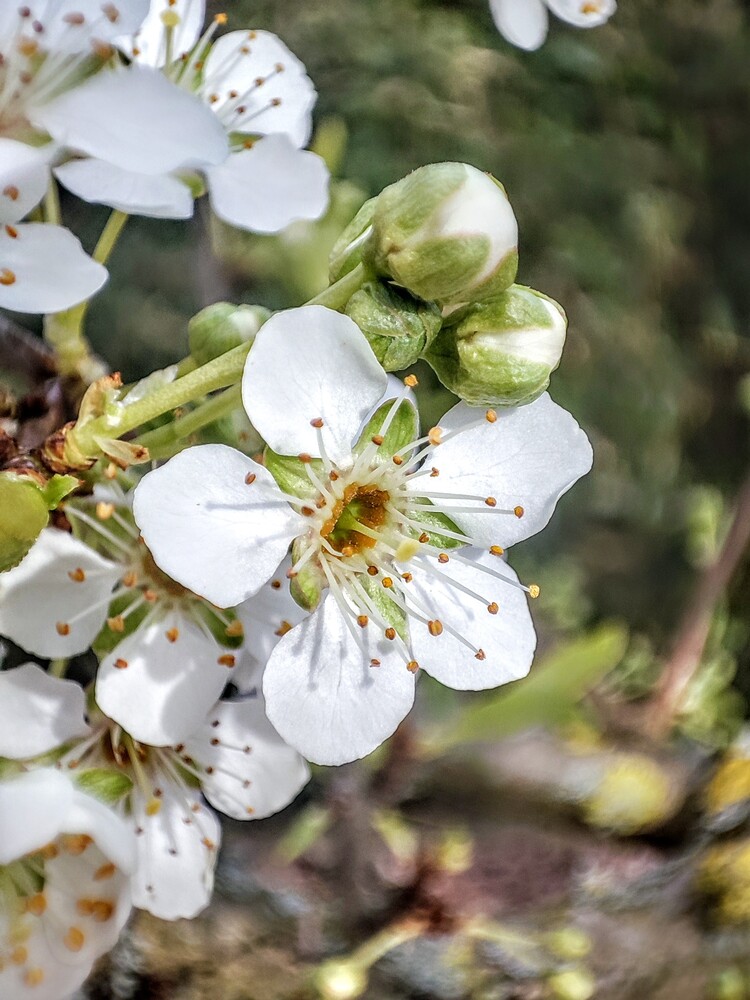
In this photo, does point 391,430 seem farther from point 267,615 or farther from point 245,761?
point 245,761

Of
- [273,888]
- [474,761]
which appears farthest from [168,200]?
[474,761]

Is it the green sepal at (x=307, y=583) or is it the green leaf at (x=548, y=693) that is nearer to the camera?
the green sepal at (x=307, y=583)

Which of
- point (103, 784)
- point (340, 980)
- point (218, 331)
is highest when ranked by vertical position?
point (218, 331)

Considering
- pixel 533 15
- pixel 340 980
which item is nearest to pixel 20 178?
Answer: pixel 533 15

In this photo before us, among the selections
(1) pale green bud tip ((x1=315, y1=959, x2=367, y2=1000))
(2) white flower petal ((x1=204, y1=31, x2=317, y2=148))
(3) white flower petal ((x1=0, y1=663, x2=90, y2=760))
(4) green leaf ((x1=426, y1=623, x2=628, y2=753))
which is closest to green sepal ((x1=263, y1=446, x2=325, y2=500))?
(3) white flower petal ((x1=0, y1=663, x2=90, y2=760))

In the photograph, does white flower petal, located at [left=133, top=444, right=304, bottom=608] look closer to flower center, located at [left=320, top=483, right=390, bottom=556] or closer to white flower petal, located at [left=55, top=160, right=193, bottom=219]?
flower center, located at [left=320, top=483, right=390, bottom=556]

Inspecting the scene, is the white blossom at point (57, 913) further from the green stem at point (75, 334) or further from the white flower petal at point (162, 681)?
the green stem at point (75, 334)

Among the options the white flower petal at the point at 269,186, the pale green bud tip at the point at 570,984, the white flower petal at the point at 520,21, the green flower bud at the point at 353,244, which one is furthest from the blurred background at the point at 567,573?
the green flower bud at the point at 353,244

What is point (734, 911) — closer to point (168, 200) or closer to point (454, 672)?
point (454, 672)
